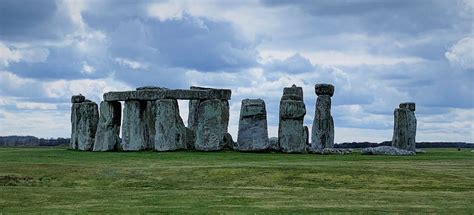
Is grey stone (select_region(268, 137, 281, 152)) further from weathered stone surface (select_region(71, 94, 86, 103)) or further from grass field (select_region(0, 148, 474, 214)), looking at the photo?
weathered stone surface (select_region(71, 94, 86, 103))

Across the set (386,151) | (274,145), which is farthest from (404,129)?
(274,145)

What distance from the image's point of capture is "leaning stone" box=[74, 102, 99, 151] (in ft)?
158

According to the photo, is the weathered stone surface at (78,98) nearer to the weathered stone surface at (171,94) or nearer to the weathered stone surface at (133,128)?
the weathered stone surface at (133,128)

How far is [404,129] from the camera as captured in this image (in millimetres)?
46312

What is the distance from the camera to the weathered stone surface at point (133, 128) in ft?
150

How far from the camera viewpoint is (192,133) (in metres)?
47.3

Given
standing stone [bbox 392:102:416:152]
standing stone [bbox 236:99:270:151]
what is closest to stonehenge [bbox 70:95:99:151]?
standing stone [bbox 236:99:270:151]

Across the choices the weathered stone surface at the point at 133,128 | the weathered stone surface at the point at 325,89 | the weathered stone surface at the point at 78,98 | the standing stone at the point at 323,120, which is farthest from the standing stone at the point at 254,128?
the weathered stone surface at the point at 78,98

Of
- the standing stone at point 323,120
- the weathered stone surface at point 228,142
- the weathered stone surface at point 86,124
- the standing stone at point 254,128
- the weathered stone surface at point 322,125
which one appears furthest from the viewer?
the weathered stone surface at point 86,124

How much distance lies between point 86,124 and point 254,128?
36.8 ft

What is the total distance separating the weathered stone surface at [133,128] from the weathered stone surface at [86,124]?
315cm

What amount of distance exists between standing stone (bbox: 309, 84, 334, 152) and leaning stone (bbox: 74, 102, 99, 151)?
45.6ft

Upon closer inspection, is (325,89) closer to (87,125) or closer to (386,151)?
(386,151)

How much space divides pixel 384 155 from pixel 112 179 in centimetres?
1805
